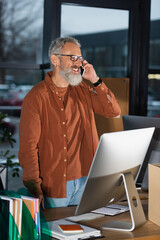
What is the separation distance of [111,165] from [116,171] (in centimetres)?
7

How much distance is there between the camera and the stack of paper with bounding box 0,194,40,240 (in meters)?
1.35

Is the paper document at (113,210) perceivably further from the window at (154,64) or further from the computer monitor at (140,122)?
the window at (154,64)

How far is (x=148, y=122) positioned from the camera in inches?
83.2

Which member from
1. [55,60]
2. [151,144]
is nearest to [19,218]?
[151,144]

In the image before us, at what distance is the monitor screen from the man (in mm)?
551

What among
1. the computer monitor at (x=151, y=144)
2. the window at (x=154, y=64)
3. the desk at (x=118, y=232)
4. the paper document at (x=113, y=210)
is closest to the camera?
the desk at (x=118, y=232)

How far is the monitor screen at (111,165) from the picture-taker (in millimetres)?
1609

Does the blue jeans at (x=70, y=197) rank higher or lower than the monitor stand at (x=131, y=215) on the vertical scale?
lower

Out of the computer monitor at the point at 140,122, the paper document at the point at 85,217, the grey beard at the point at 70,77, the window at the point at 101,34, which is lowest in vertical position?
the paper document at the point at 85,217

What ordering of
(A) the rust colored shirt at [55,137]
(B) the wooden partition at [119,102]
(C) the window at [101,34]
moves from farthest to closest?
(C) the window at [101,34]
(B) the wooden partition at [119,102]
(A) the rust colored shirt at [55,137]

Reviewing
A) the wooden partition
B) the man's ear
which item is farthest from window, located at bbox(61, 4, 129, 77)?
the man's ear

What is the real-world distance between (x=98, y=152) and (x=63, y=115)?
87cm

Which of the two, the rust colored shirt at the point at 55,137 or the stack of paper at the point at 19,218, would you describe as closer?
the stack of paper at the point at 19,218

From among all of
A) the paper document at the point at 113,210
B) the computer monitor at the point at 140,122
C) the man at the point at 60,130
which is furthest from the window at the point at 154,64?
the paper document at the point at 113,210
